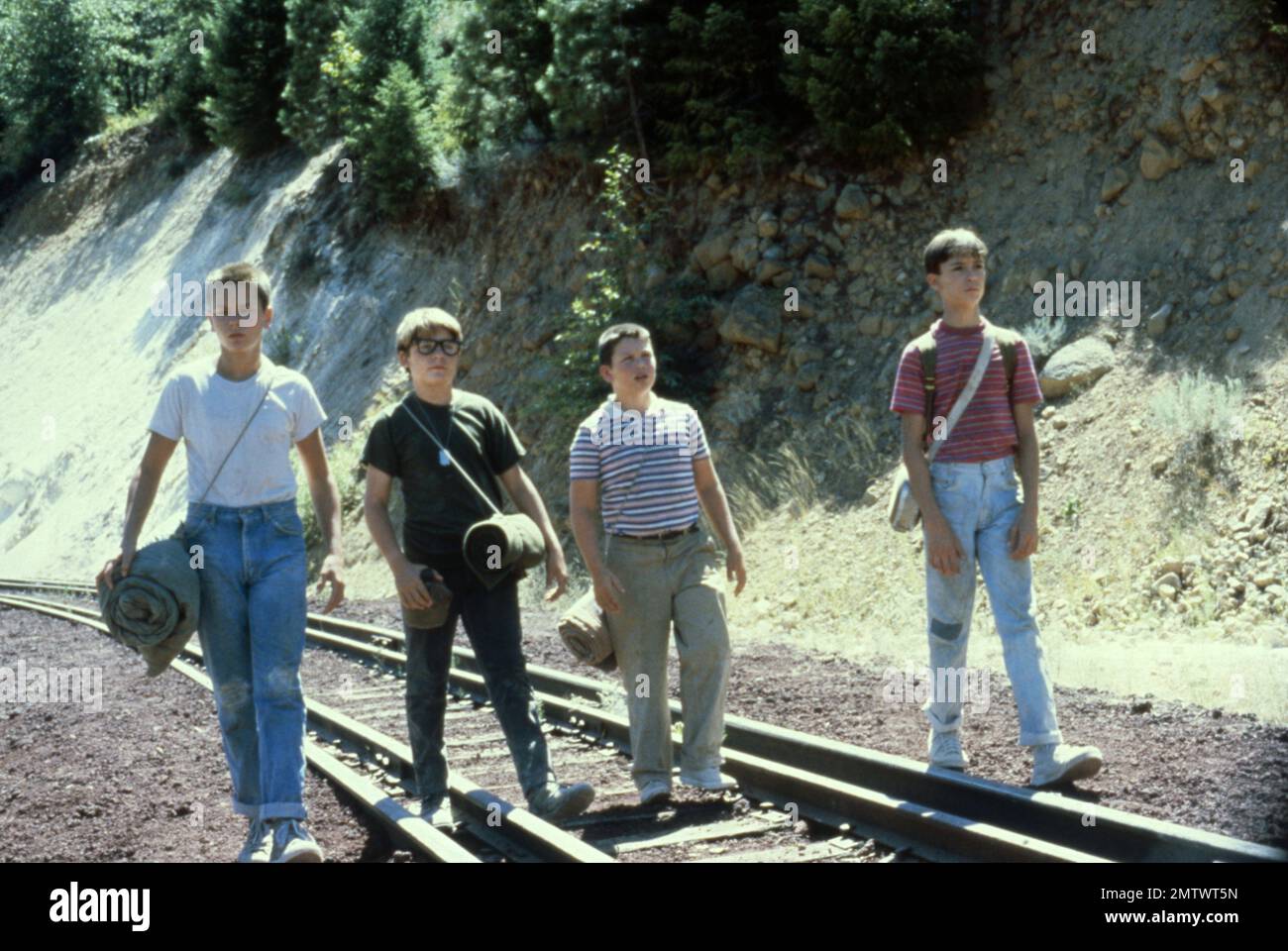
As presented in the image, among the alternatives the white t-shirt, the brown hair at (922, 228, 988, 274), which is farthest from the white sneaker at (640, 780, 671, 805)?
the brown hair at (922, 228, 988, 274)

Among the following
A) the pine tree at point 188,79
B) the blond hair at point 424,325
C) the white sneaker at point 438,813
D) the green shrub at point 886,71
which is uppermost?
the pine tree at point 188,79

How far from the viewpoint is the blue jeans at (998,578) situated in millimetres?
6480

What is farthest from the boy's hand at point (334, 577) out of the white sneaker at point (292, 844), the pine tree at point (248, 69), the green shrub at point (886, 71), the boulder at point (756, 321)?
the pine tree at point (248, 69)

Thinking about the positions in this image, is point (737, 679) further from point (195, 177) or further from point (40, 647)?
point (195, 177)

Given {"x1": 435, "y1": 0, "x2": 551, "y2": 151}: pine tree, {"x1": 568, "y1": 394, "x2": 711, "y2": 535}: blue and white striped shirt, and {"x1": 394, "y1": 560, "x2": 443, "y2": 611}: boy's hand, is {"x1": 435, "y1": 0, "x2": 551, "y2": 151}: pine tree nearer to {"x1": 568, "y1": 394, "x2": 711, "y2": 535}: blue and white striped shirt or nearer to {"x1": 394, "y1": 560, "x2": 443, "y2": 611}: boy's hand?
{"x1": 568, "y1": 394, "x2": 711, "y2": 535}: blue and white striped shirt

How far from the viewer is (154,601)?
5797mm

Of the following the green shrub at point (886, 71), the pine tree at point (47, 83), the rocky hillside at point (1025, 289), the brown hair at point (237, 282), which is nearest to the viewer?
the brown hair at point (237, 282)

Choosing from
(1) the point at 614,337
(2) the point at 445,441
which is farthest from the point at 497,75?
(2) the point at 445,441

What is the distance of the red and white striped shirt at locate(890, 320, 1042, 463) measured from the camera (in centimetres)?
654

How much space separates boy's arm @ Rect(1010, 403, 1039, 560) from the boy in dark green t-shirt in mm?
1991

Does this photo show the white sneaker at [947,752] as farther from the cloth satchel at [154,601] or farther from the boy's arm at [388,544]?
the cloth satchel at [154,601]

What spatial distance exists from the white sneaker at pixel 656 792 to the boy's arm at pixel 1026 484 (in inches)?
73.6

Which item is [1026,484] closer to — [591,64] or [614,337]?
[614,337]

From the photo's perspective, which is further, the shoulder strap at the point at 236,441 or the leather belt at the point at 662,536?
the leather belt at the point at 662,536
